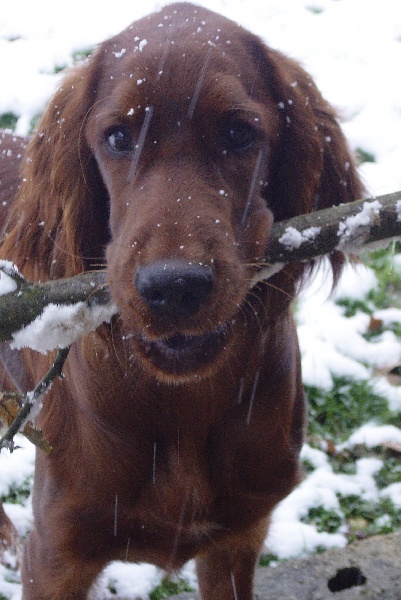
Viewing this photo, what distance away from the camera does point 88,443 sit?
2.00 m

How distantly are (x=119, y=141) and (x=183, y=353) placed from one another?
500 mm

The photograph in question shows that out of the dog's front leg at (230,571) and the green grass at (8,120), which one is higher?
the green grass at (8,120)

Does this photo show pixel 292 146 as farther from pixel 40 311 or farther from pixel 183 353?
pixel 40 311

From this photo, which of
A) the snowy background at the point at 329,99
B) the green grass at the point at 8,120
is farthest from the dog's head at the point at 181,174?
the green grass at the point at 8,120

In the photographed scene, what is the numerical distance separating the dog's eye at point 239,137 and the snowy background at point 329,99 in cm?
53

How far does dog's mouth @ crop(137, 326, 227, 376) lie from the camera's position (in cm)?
160

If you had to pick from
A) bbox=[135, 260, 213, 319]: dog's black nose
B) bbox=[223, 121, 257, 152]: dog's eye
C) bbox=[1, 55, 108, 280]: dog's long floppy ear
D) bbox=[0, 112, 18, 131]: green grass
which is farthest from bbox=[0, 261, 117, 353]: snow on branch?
bbox=[0, 112, 18, 131]: green grass

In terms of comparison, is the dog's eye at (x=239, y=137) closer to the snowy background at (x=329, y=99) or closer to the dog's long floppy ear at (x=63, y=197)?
the dog's long floppy ear at (x=63, y=197)


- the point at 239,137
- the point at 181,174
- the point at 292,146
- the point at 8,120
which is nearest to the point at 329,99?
the point at 8,120

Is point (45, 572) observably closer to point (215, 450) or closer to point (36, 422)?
point (36, 422)

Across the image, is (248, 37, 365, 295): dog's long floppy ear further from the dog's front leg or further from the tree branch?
the dog's front leg

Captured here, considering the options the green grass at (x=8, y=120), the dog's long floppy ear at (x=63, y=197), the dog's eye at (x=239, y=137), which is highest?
the dog's eye at (x=239, y=137)

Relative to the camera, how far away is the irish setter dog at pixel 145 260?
1609 mm

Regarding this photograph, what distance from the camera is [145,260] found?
4.82ft
